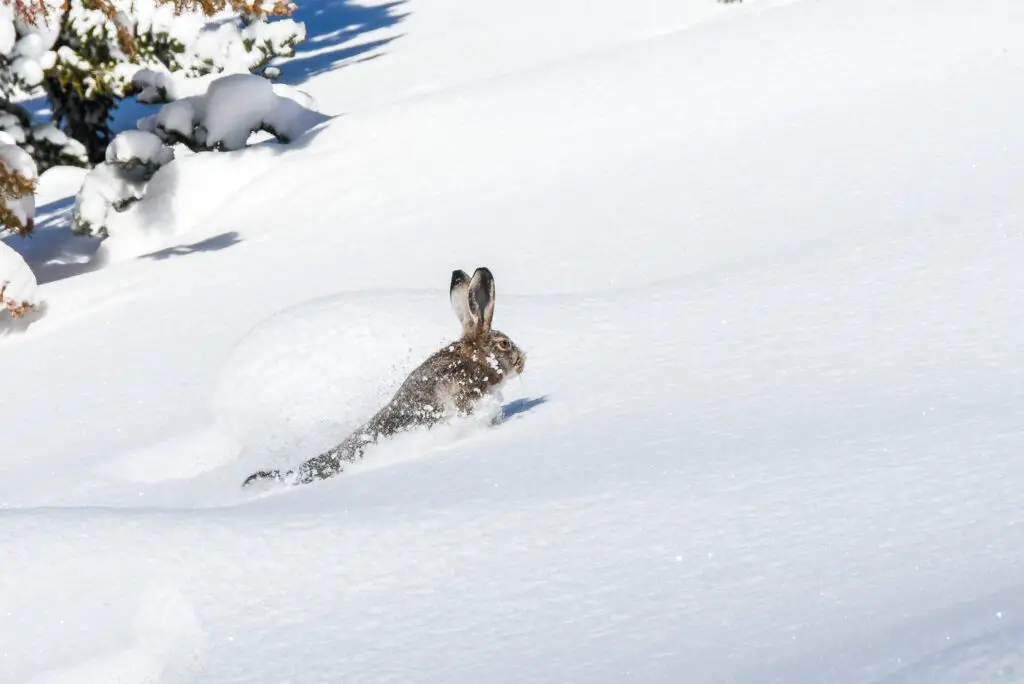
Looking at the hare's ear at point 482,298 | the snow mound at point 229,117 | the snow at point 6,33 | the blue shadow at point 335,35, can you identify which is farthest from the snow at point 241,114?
the hare's ear at point 482,298

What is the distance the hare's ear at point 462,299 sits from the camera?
5684 millimetres

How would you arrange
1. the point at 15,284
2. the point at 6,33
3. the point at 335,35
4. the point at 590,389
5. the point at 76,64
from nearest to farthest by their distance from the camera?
the point at 590,389, the point at 15,284, the point at 6,33, the point at 76,64, the point at 335,35

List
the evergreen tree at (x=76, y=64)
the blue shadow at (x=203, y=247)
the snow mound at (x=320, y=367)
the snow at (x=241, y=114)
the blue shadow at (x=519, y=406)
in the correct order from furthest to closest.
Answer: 1. the snow at (x=241, y=114)
2. the evergreen tree at (x=76, y=64)
3. the blue shadow at (x=203, y=247)
4. the snow mound at (x=320, y=367)
5. the blue shadow at (x=519, y=406)

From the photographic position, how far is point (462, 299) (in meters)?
5.70

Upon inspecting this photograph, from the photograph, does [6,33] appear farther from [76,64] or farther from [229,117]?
[229,117]

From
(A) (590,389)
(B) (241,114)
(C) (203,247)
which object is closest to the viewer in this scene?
(A) (590,389)

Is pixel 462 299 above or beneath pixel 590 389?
above

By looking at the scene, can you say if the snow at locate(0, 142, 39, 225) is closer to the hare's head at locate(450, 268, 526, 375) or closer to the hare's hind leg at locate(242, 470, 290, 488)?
the hare's hind leg at locate(242, 470, 290, 488)

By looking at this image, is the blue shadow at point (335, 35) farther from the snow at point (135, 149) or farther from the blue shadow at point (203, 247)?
the blue shadow at point (203, 247)

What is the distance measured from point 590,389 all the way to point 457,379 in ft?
2.29

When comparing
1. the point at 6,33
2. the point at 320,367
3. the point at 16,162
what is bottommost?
the point at 320,367

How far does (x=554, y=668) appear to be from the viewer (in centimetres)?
297

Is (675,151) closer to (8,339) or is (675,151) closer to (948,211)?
(948,211)

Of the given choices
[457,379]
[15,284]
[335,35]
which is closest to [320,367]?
[457,379]
